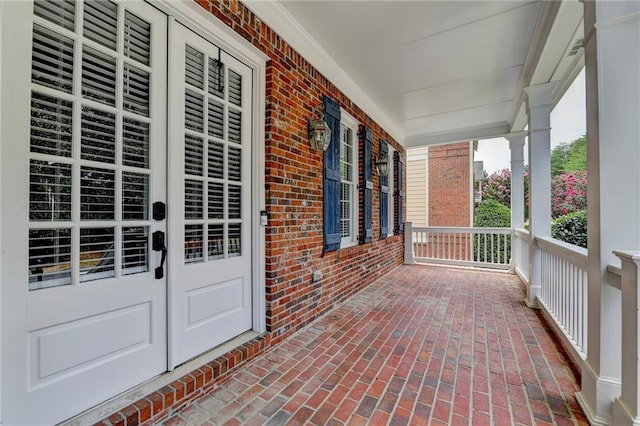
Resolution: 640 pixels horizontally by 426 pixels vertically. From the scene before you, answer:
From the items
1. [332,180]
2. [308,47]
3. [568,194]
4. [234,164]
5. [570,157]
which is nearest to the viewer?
[234,164]

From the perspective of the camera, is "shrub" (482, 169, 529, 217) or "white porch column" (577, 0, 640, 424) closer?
"white porch column" (577, 0, 640, 424)

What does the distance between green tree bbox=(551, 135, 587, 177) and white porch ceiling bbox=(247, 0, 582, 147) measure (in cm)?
404

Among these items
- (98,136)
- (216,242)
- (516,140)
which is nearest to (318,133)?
(216,242)

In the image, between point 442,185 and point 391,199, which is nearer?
point 391,199

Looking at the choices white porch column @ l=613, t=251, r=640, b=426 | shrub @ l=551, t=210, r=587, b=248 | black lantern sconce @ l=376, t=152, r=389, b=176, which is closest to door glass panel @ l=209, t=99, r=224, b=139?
white porch column @ l=613, t=251, r=640, b=426

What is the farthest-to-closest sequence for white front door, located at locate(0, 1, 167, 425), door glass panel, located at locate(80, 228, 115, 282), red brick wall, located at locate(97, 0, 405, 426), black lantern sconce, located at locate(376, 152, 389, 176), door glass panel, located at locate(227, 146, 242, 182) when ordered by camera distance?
1. black lantern sconce, located at locate(376, 152, 389, 176)
2. door glass panel, located at locate(227, 146, 242, 182)
3. red brick wall, located at locate(97, 0, 405, 426)
4. door glass panel, located at locate(80, 228, 115, 282)
5. white front door, located at locate(0, 1, 167, 425)

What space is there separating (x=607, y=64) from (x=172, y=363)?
10.3ft

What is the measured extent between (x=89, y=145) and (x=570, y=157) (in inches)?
389

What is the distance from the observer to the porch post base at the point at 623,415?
1308 mm

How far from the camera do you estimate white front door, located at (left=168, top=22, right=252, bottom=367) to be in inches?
72.1

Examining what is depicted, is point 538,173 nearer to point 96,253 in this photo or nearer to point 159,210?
point 159,210

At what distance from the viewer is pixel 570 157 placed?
7367mm

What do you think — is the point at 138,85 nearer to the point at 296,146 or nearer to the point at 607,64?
the point at 296,146

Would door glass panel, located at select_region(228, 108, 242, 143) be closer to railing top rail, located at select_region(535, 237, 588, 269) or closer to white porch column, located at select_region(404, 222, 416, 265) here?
railing top rail, located at select_region(535, 237, 588, 269)
